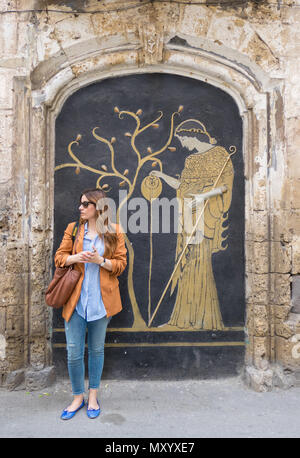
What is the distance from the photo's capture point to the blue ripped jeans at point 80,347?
9.09 ft

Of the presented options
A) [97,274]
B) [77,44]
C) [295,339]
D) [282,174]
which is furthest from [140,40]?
[295,339]

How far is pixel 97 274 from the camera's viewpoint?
2.81 metres

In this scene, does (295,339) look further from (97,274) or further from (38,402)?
(38,402)

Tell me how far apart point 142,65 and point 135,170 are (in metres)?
1.06

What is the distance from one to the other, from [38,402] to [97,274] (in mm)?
1290

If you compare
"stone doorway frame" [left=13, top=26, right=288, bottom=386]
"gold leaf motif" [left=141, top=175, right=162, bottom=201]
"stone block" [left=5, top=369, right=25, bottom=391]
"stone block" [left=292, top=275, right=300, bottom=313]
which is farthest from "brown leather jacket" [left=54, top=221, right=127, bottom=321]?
"stone block" [left=292, top=275, right=300, bottom=313]

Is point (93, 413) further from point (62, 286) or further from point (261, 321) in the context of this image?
point (261, 321)

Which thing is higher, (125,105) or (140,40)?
(140,40)

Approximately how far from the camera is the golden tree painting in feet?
11.4

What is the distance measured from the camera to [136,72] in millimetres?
3512

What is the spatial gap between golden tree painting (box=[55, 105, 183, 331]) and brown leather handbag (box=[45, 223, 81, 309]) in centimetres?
82

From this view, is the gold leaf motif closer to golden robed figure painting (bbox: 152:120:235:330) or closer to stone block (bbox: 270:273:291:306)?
golden robed figure painting (bbox: 152:120:235:330)

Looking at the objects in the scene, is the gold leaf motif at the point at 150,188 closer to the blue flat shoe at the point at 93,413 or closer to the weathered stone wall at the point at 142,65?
the weathered stone wall at the point at 142,65
